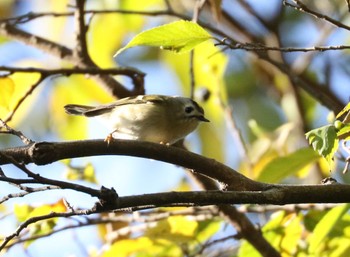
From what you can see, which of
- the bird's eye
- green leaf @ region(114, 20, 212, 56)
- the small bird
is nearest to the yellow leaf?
the small bird

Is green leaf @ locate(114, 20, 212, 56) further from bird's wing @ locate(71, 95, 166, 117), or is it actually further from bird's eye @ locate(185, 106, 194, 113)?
bird's eye @ locate(185, 106, 194, 113)

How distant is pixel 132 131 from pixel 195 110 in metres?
0.39

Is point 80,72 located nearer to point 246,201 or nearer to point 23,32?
point 23,32

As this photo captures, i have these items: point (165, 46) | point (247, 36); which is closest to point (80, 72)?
point (165, 46)

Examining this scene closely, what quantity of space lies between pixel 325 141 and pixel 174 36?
1.48ft

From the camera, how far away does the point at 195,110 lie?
10.7ft

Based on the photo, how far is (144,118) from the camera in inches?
119

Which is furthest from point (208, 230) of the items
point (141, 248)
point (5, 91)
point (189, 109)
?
point (5, 91)

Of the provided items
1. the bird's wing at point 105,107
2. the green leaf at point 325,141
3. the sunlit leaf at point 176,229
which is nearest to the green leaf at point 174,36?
the green leaf at point 325,141

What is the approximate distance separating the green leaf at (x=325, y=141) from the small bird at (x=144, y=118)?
Result: 1313 millimetres

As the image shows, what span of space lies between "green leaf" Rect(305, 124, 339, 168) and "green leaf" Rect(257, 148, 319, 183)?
81 centimetres

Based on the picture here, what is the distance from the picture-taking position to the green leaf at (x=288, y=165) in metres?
2.54

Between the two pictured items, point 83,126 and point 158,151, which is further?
point 83,126

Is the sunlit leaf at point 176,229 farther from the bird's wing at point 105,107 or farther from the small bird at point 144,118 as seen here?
the bird's wing at point 105,107
